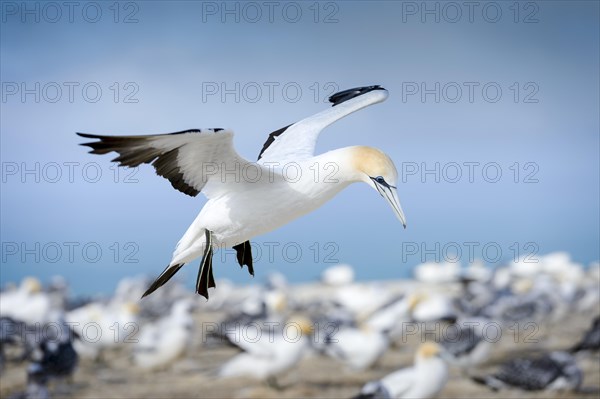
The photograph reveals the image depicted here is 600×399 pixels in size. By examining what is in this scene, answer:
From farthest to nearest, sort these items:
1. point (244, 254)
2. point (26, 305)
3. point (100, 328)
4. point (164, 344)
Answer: point (26, 305), point (100, 328), point (164, 344), point (244, 254)

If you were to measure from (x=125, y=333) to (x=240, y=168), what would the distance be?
291 inches

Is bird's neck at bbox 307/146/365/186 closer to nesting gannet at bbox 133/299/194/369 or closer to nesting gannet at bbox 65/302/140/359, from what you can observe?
nesting gannet at bbox 133/299/194/369

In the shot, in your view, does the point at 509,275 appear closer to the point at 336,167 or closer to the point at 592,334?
the point at 592,334

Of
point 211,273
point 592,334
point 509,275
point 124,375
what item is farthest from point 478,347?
point 211,273

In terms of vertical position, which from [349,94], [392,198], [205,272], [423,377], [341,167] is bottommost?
[423,377]

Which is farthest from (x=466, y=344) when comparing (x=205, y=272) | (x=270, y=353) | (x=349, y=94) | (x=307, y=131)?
(x=205, y=272)

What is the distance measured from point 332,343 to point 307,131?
17.1 feet

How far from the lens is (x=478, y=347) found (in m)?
9.32

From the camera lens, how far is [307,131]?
440 centimetres

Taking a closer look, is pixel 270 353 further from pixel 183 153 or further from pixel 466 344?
pixel 183 153

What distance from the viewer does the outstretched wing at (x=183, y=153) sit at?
10.4 feet

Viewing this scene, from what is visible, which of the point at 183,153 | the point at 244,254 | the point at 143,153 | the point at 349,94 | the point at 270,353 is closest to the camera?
the point at 143,153

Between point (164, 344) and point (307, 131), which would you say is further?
point (164, 344)

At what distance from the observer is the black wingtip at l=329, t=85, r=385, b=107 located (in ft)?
15.5
